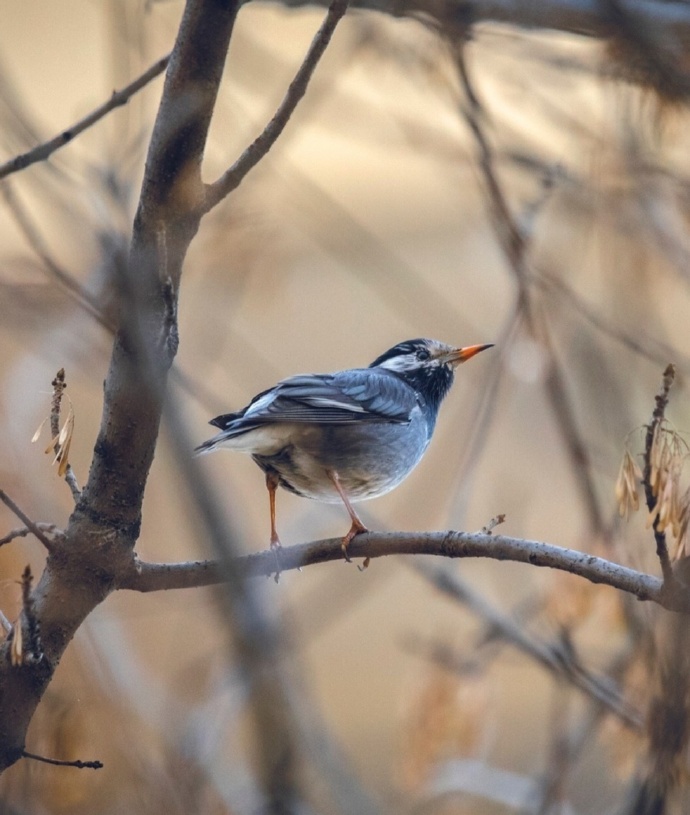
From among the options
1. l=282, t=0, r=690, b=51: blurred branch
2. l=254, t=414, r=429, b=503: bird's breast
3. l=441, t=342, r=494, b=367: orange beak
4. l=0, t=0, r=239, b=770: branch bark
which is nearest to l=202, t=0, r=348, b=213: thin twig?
l=0, t=0, r=239, b=770: branch bark

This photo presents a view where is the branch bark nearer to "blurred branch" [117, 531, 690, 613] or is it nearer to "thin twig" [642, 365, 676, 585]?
"blurred branch" [117, 531, 690, 613]

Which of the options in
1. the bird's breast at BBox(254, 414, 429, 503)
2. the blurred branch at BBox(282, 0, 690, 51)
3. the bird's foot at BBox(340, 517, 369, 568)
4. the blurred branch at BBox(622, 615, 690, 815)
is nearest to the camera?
the blurred branch at BBox(622, 615, 690, 815)

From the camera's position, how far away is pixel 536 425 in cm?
620

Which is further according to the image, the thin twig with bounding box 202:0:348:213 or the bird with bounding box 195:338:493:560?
the bird with bounding box 195:338:493:560

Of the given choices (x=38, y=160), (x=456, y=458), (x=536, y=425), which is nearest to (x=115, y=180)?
(x=38, y=160)

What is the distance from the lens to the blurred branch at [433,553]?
212cm

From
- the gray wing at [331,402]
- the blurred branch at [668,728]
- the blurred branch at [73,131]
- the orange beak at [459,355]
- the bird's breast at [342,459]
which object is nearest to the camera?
the blurred branch at [668,728]

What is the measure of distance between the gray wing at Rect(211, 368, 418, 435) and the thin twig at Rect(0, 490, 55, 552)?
1.18 meters

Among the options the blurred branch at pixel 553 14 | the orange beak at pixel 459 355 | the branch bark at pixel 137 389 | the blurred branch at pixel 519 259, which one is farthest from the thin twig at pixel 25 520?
the orange beak at pixel 459 355

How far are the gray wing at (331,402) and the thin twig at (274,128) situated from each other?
1322 mm

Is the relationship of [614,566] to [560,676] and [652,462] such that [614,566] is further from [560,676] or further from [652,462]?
[560,676]

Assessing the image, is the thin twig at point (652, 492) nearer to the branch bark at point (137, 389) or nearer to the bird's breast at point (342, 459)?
the branch bark at point (137, 389)

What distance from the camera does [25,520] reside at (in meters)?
2.02

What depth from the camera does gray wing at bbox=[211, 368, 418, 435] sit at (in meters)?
3.49
